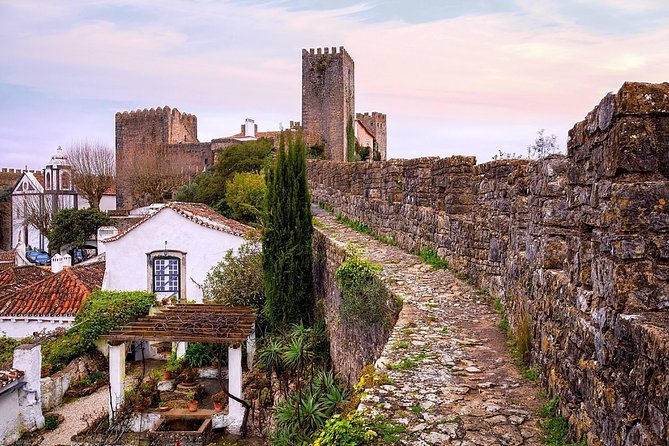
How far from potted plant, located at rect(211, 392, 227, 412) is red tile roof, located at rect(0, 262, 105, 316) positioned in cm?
770

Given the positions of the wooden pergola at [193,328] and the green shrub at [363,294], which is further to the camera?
the wooden pergola at [193,328]

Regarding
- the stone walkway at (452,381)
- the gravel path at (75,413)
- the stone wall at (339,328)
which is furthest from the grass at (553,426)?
the gravel path at (75,413)

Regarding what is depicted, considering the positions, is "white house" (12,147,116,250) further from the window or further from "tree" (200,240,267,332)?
"tree" (200,240,267,332)

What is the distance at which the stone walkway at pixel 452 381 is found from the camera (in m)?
3.71

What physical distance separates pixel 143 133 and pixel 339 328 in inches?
1934

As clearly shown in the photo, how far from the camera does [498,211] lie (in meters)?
7.16

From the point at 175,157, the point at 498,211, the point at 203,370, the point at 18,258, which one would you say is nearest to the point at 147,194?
the point at 175,157

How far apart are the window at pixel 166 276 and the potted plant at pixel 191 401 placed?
20.2ft

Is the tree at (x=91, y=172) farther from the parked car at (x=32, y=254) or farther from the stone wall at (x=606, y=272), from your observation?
the stone wall at (x=606, y=272)

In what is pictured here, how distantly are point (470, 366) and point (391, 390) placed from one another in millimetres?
796

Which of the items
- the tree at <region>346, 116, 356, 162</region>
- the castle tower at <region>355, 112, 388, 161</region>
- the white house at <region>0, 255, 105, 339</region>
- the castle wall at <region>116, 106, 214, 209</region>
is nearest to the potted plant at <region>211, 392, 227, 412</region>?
the white house at <region>0, 255, 105, 339</region>

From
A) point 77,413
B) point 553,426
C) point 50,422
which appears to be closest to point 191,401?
point 77,413

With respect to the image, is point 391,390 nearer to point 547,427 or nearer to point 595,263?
point 547,427

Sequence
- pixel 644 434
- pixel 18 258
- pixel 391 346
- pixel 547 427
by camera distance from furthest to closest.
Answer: pixel 18 258 < pixel 391 346 < pixel 547 427 < pixel 644 434
